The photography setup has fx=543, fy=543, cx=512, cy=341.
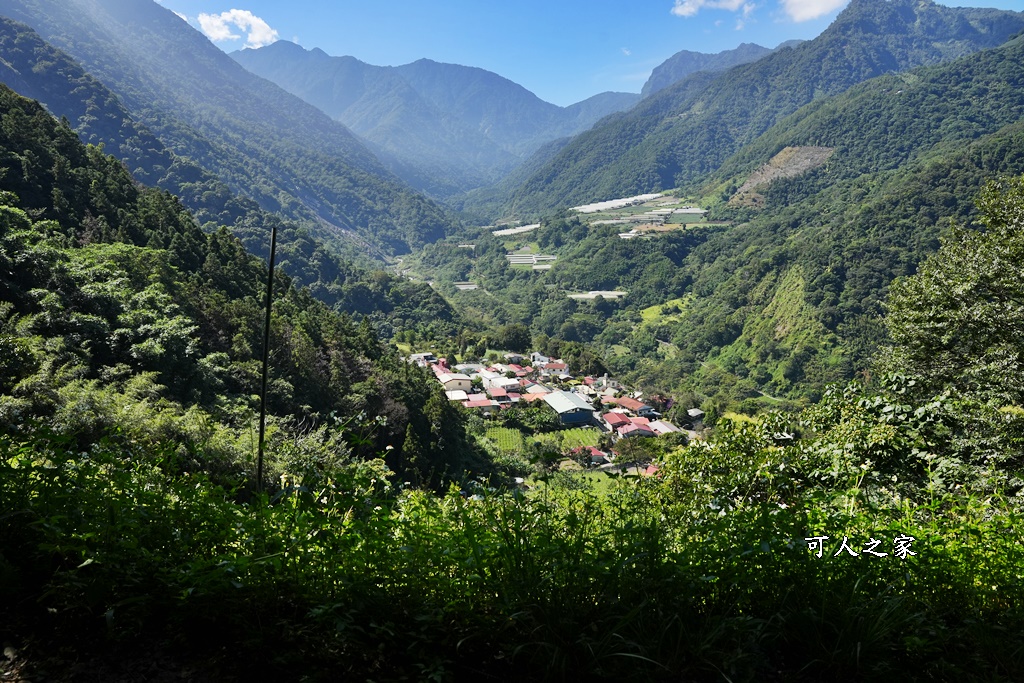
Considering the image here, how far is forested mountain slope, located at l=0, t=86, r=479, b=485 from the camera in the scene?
31.9 feet

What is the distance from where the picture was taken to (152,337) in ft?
48.1

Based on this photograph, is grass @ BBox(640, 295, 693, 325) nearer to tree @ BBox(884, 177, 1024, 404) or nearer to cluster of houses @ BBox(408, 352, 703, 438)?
cluster of houses @ BBox(408, 352, 703, 438)

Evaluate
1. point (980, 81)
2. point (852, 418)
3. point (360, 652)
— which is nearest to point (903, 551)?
point (360, 652)

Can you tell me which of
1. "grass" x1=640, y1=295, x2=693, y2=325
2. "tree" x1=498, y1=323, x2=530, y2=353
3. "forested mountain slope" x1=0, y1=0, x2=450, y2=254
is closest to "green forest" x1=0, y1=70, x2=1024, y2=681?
"tree" x1=498, y1=323, x2=530, y2=353

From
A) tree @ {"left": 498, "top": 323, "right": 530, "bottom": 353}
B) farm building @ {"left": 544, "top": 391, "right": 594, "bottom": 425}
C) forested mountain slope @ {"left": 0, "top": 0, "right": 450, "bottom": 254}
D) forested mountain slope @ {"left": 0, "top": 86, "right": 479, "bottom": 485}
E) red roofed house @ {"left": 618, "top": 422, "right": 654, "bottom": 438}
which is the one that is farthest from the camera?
forested mountain slope @ {"left": 0, "top": 0, "right": 450, "bottom": 254}

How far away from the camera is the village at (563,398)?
38.7 m

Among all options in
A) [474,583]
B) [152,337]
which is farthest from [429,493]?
[152,337]

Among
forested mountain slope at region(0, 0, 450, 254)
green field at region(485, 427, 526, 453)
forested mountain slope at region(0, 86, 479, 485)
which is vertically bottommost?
green field at region(485, 427, 526, 453)

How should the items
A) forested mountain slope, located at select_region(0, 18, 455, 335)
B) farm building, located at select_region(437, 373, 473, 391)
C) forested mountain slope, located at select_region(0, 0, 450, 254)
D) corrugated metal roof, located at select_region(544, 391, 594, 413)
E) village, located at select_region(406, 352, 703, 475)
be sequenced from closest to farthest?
1. village, located at select_region(406, 352, 703, 475)
2. corrugated metal roof, located at select_region(544, 391, 594, 413)
3. farm building, located at select_region(437, 373, 473, 391)
4. forested mountain slope, located at select_region(0, 18, 455, 335)
5. forested mountain slope, located at select_region(0, 0, 450, 254)

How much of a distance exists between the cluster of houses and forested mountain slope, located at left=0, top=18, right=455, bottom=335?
70.9ft

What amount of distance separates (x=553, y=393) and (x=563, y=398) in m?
1.66

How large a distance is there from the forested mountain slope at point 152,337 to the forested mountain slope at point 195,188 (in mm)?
39515

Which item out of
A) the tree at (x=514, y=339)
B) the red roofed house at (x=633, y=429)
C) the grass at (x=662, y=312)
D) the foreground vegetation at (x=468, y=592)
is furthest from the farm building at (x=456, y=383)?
the grass at (x=662, y=312)

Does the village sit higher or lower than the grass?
lower
